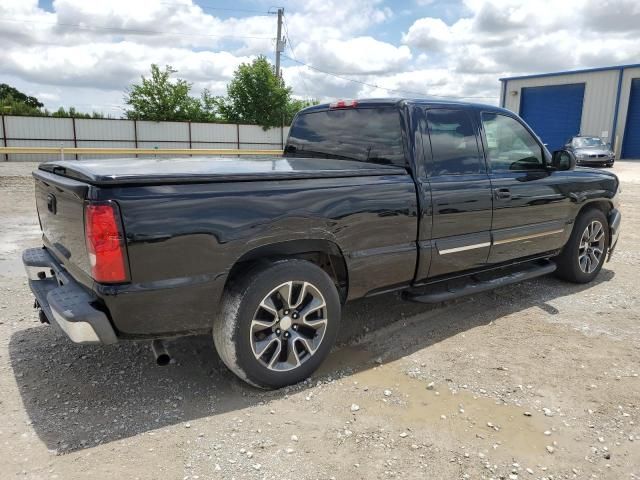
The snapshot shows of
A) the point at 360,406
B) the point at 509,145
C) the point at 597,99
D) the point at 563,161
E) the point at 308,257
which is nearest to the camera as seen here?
the point at 360,406

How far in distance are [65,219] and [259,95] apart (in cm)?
3429

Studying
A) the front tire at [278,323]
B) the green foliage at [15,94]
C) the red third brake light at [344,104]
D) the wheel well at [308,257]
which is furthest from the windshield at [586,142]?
the green foliage at [15,94]

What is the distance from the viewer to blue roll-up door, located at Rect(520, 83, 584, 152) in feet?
107

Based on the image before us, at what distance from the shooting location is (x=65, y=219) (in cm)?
308

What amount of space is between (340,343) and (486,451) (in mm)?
1541

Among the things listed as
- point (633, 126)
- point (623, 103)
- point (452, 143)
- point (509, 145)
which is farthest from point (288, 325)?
point (633, 126)

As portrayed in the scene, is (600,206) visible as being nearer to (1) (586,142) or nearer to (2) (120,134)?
(1) (586,142)

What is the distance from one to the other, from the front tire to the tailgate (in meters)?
0.84

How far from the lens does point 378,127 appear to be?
406 cm

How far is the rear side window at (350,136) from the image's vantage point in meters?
3.96

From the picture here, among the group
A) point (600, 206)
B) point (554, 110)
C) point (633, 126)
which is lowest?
point (600, 206)

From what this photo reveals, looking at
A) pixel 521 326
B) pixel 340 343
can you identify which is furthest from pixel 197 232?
pixel 521 326

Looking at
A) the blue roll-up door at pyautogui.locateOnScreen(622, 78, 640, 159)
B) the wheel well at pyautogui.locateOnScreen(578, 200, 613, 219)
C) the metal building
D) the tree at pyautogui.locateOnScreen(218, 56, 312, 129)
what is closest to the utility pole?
the tree at pyautogui.locateOnScreen(218, 56, 312, 129)

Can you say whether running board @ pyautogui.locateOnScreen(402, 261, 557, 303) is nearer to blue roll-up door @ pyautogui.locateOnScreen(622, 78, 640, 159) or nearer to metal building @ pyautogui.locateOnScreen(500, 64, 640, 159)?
metal building @ pyautogui.locateOnScreen(500, 64, 640, 159)
